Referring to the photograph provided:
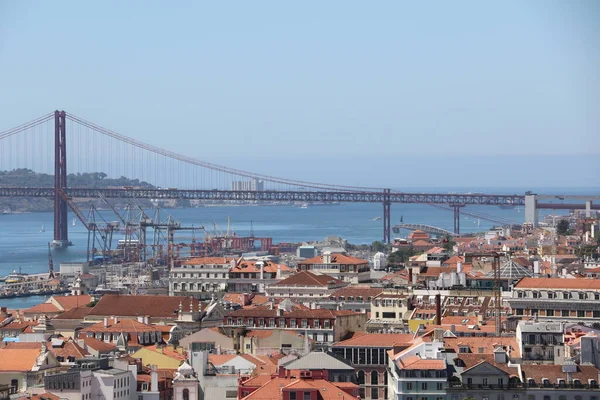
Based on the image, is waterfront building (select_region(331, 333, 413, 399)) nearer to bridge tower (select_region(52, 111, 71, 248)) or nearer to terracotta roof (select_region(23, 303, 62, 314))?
terracotta roof (select_region(23, 303, 62, 314))

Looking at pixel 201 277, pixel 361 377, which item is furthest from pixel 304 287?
pixel 361 377

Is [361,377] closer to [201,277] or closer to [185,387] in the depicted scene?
[185,387]

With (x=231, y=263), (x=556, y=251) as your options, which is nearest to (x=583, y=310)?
(x=231, y=263)

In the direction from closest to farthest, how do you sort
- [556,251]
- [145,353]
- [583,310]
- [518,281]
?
[145,353] < [583,310] < [518,281] < [556,251]

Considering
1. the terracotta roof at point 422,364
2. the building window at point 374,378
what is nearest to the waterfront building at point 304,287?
the building window at point 374,378

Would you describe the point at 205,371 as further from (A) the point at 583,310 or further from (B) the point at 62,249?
(B) the point at 62,249
